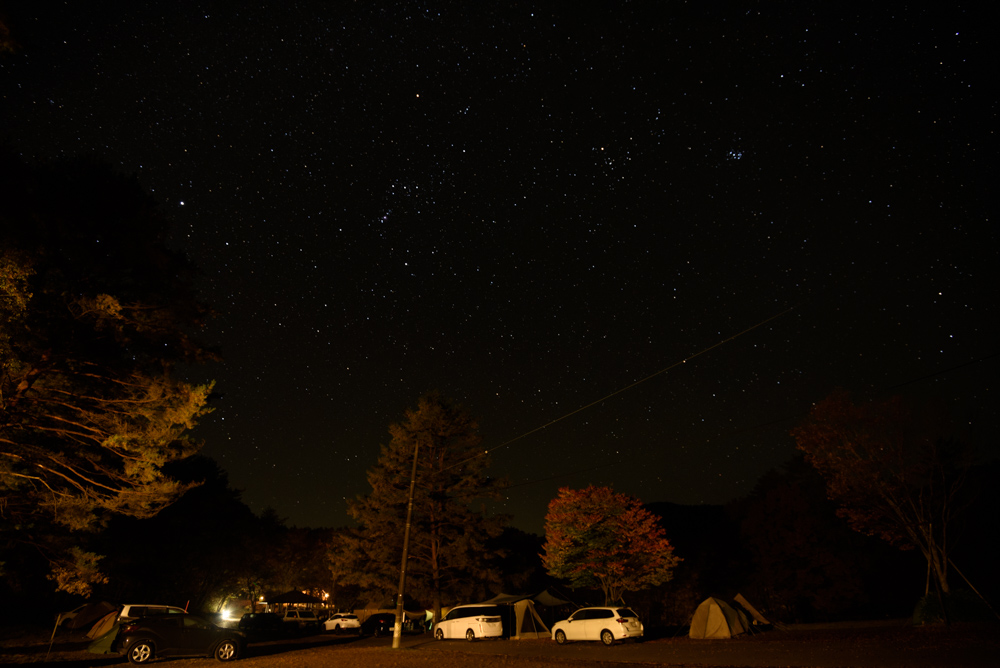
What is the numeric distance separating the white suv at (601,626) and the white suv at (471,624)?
375cm

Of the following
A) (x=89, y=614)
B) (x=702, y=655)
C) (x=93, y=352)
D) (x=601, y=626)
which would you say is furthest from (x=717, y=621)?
(x=89, y=614)

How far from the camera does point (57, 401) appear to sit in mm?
13227

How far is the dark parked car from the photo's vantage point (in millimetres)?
17219

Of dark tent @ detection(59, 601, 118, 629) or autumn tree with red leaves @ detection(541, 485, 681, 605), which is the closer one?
dark tent @ detection(59, 601, 118, 629)

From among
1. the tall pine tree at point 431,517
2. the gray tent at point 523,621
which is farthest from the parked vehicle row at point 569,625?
the tall pine tree at point 431,517

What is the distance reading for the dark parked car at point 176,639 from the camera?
678 inches

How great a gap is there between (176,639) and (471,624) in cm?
1366

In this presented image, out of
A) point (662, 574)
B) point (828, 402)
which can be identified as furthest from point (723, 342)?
point (662, 574)

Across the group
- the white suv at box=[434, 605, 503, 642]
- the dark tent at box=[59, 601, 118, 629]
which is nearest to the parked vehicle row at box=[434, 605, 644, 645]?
the white suv at box=[434, 605, 503, 642]

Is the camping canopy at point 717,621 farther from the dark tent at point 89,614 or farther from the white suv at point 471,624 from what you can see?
the dark tent at point 89,614

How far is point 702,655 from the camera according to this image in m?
17.1

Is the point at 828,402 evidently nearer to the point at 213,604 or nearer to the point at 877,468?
the point at 877,468

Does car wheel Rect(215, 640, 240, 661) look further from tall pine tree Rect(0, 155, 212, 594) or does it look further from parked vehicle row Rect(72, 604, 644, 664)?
tall pine tree Rect(0, 155, 212, 594)

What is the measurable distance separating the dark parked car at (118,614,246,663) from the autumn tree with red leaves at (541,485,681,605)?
25325 mm
